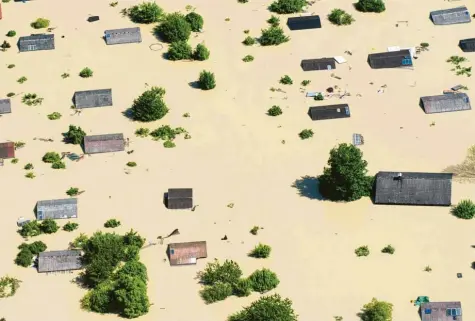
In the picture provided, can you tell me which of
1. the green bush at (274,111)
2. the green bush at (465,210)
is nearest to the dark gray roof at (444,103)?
the green bush at (465,210)

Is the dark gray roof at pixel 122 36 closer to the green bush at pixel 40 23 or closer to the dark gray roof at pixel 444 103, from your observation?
the green bush at pixel 40 23

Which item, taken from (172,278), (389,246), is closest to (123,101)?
(172,278)

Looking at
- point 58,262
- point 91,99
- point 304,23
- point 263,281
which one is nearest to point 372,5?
point 304,23

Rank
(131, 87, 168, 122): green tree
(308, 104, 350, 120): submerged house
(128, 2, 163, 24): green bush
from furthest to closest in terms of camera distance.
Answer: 1. (128, 2, 163, 24): green bush
2. (308, 104, 350, 120): submerged house
3. (131, 87, 168, 122): green tree

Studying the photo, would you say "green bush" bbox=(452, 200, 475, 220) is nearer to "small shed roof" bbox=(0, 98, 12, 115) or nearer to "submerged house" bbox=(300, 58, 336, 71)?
"submerged house" bbox=(300, 58, 336, 71)

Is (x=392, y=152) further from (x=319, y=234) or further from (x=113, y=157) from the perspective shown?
(x=113, y=157)

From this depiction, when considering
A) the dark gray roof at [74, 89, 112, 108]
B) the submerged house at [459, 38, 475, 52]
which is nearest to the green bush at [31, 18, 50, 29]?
the dark gray roof at [74, 89, 112, 108]
